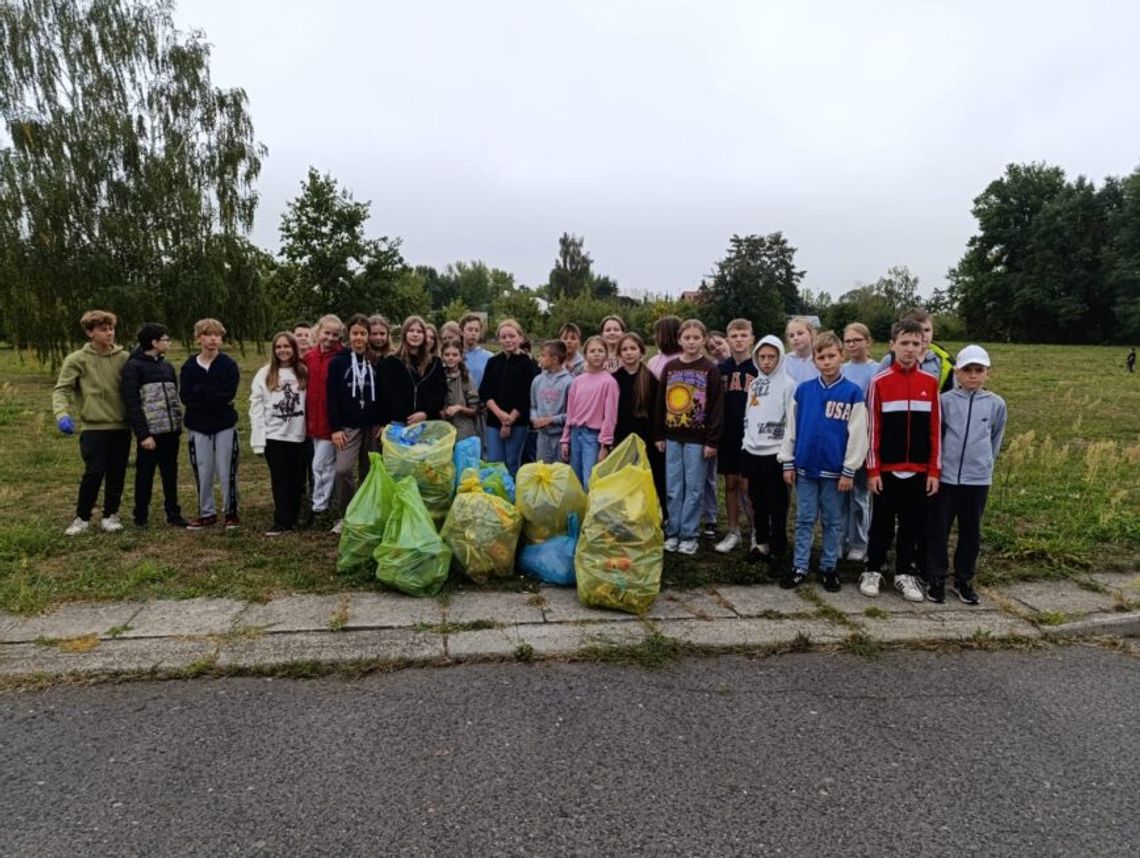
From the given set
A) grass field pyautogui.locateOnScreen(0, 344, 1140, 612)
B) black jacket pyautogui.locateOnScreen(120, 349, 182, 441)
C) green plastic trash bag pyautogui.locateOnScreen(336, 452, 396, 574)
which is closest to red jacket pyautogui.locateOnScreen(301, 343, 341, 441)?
grass field pyautogui.locateOnScreen(0, 344, 1140, 612)

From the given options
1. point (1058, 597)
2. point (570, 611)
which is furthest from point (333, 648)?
point (1058, 597)

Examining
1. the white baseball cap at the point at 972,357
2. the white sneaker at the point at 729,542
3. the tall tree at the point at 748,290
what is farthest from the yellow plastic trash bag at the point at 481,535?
the tall tree at the point at 748,290

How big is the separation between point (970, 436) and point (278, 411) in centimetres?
494

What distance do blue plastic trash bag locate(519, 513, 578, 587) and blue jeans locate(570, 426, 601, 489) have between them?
934 mm

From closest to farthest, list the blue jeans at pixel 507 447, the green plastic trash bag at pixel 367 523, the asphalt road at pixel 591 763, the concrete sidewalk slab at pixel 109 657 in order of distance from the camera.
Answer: the asphalt road at pixel 591 763 < the concrete sidewalk slab at pixel 109 657 < the green plastic trash bag at pixel 367 523 < the blue jeans at pixel 507 447

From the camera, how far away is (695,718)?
10.5ft

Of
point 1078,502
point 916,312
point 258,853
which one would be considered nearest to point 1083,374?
point 1078,502

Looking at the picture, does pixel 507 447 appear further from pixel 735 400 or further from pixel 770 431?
pixel 770 431

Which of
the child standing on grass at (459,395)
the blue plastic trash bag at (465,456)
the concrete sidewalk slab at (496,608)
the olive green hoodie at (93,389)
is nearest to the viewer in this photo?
the concrete sidewalk slab at (496,608)

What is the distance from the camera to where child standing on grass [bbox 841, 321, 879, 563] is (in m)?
5.22

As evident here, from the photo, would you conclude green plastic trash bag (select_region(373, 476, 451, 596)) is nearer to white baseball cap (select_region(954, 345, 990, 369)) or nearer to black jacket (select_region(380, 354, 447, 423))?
black jacket (select_region(380, 354, 447, 423))

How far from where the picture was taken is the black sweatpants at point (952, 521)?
4539mm

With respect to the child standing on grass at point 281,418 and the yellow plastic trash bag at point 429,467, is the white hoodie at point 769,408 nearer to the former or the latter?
the yellow plastic trash bag at point 429,467

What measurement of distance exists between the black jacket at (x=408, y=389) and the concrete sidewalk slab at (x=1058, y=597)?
4.30 meters
